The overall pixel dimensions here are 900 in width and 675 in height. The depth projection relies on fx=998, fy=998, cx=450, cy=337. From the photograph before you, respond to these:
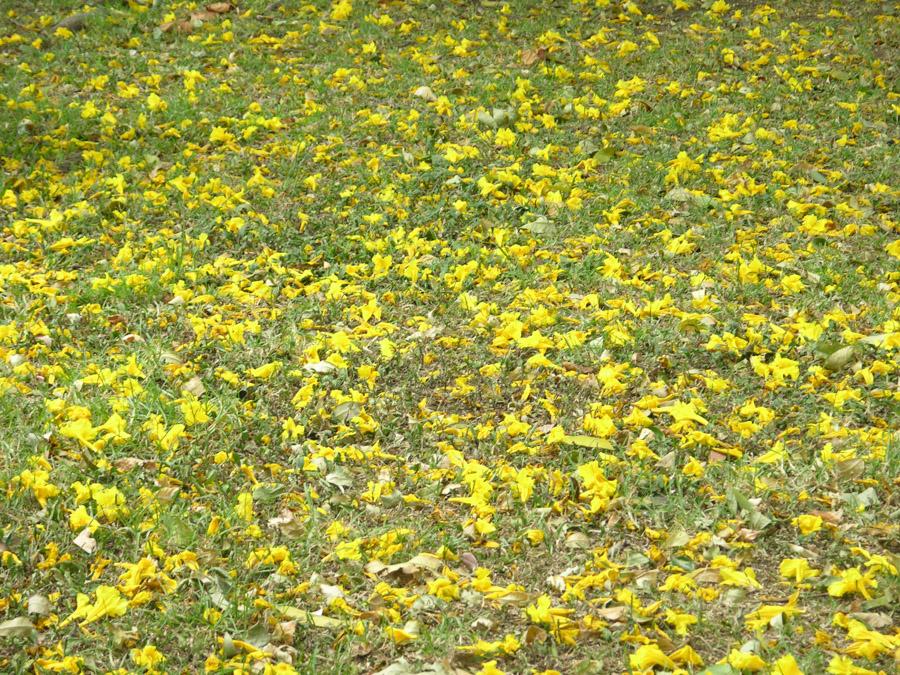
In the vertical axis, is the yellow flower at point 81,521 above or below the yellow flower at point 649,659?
below

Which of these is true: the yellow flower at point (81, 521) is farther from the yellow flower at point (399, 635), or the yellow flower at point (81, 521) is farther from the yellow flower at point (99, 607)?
the yellow flower at point (399, 635)

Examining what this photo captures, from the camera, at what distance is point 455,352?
4129 millimetres

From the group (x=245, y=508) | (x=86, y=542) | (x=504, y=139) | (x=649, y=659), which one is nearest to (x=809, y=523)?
(x=649, y=659)

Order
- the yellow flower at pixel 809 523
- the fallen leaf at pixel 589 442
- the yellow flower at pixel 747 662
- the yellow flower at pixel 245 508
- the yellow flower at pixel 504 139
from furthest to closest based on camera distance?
the yellow flower at pixel 504 139, the fallen leaf at pixel 589 442, the yellow flower at pixel 245 508, the yellow flower at pixel 809 523, the yellow flower at pixel 747 662

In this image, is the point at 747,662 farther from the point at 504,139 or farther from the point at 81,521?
the point at 504,139

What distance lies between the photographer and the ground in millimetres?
2910

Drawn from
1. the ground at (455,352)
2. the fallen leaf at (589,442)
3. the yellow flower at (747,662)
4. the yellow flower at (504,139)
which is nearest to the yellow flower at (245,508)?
the ground at (455,352)

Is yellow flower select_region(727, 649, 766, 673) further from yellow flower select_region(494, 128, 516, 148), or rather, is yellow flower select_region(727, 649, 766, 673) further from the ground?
yellow flower select_region(494, 128, 516, 148)

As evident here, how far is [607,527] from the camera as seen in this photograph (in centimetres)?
324

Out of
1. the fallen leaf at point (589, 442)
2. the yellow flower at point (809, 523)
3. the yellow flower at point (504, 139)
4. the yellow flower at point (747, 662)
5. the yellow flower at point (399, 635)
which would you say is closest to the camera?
the yellow flower at point (747, 662)

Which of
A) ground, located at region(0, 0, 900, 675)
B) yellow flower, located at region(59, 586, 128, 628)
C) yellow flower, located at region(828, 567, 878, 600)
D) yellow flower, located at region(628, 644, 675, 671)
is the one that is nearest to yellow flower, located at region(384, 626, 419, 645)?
ground, located at region(0, 0, 900, 675)

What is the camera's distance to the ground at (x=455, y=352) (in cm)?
291

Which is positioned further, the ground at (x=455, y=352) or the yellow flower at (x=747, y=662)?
the ground at (x=455, y=352)

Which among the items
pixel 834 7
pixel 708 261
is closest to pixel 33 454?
pixel 708 261
